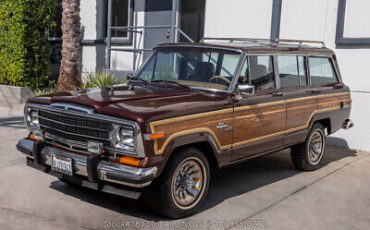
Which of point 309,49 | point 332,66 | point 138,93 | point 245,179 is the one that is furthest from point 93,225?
point 332,66

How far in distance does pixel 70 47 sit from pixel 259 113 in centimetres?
669

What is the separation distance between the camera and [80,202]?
5.02 meters

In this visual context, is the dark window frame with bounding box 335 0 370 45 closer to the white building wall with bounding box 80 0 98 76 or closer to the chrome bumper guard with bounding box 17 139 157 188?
the chrome bumper guard with bounding box 17 139 157 188

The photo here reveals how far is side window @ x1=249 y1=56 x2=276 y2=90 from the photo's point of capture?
18.2 ft

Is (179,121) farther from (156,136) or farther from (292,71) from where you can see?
(292,71)

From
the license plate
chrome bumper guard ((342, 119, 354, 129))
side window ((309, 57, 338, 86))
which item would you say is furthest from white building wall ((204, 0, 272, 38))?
the license plate

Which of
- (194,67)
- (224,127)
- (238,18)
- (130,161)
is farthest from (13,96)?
(130,161)

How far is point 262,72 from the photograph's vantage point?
5730 mm

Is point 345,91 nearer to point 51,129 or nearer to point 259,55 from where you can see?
point 259,55

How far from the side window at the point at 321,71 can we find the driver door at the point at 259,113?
1.08 m

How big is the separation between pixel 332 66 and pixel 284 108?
1789mm

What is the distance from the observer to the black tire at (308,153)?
6648 mm

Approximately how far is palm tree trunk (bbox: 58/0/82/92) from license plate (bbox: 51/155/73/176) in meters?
6.30

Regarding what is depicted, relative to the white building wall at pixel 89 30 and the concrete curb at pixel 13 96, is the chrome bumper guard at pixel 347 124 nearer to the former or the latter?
the concrete curb at pixel 13 96
